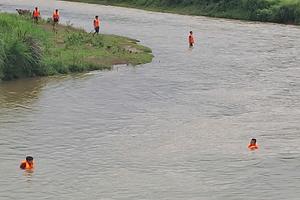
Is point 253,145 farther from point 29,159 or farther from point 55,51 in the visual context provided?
point 55,51

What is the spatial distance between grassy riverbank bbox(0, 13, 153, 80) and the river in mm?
787

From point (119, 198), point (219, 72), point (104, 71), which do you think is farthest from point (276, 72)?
point (119, 198)

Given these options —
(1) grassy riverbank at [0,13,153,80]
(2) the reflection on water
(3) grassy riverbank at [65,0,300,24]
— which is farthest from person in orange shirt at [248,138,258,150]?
(3) grassy riverbank at [65,0,300,24]

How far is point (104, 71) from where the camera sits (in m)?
33.5

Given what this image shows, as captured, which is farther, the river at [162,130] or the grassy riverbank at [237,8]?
the grassy riverbank at [237,8]

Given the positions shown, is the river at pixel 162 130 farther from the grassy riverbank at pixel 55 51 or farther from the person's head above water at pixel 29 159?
the grassy riverbank at pixel 55 51

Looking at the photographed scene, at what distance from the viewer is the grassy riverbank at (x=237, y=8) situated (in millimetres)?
58438

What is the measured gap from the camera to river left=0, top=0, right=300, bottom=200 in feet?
56.3

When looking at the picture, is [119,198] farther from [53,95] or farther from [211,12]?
[211,12]

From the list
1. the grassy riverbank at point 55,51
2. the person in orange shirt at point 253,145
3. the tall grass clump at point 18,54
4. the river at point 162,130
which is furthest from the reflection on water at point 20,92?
the person in orange shirt at point 253,145

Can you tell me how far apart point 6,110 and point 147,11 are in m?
42.1

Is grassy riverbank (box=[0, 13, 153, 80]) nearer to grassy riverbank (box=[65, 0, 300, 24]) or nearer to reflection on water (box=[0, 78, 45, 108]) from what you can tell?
reflection on water (box=[0, 78, 45, 108])

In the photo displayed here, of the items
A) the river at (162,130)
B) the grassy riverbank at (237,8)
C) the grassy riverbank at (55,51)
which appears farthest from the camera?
the grassy riverbank at (237,8)

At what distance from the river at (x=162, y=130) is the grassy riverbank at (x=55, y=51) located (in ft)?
2.58
